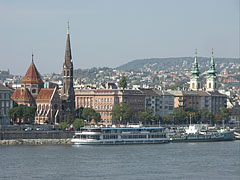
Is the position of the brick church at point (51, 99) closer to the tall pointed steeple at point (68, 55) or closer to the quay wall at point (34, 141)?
the tall pointed steeple at point (68, 55)

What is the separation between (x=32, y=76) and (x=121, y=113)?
14.2m

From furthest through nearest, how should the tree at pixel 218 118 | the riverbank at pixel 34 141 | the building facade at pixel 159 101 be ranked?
the tree at pixel 218 118, the building facade at pixel 159 101, the riverbank at pixel 34 141

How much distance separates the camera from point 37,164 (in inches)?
2832

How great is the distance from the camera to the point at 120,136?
102m

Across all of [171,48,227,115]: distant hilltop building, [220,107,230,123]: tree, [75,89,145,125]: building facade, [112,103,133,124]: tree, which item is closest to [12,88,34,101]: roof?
[112,103,133,124]: tree

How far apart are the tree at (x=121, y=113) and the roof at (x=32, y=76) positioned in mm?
11786

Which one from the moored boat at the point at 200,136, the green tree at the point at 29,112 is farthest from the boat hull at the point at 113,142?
the green tree at the point at 29,112

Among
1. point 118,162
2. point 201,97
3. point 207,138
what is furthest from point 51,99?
point 118,162

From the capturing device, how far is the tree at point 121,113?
13188cm

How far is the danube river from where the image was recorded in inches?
2584

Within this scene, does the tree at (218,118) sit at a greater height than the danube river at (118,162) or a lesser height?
greater

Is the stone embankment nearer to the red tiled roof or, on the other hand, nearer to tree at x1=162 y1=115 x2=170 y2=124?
the red tiled roof

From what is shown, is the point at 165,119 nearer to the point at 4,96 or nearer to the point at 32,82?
the point at 32,82

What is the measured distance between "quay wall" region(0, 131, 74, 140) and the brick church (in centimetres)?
1946
